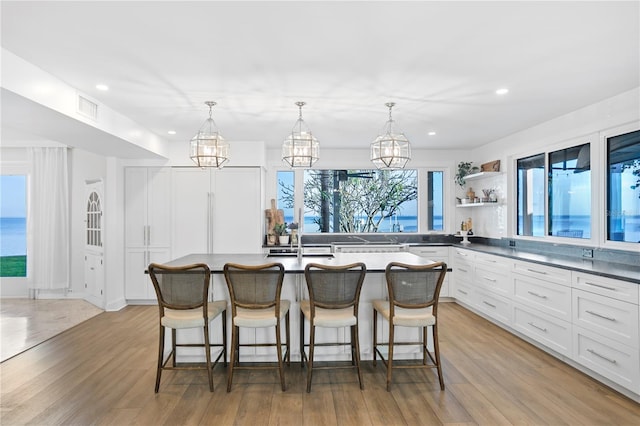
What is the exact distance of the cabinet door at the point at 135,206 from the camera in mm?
5543

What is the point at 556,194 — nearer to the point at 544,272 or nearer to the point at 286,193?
the point at 544,272

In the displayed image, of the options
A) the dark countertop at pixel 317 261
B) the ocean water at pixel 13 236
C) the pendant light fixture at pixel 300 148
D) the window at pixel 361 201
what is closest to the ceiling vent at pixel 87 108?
the dark countertop at pixel 317 261

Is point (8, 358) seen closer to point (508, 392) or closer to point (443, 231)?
point (508, 392)

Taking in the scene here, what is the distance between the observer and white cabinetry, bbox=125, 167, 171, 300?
5.53 meters

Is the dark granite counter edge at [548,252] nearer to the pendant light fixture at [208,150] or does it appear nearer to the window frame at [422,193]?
the window frame at [422,193]

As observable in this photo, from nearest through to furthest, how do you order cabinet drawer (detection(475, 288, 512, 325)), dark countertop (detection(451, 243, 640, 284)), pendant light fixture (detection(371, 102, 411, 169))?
dark countertop (detection(451, 243, 640, 284))
pendant light fixture (detection(371, 102, 411, 169))
cabinet drawer (detection(475, 288, 512, 325))

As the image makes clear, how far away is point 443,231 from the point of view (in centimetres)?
Answer: 632

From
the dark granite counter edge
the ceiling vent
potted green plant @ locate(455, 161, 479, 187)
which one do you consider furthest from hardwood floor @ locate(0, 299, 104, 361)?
potted green plant @ locate(455, 161, 479, 187)

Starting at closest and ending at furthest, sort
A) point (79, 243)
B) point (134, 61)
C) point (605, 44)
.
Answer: point (605, 44) → point (134, 61) → point (79, 243)

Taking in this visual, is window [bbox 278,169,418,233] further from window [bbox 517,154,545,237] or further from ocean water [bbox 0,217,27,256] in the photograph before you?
ocean water [bbox 0,217,27,256]

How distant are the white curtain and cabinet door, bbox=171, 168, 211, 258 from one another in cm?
197

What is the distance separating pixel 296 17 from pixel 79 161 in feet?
18.0

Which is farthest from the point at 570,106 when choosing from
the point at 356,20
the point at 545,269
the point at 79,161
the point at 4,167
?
the point at 4,167

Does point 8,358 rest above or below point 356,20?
below
